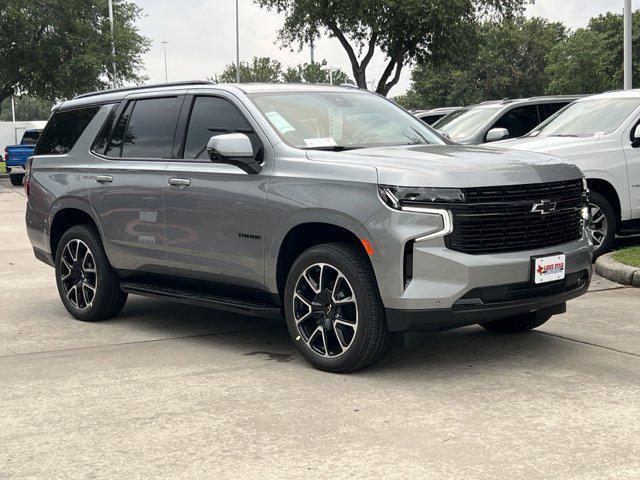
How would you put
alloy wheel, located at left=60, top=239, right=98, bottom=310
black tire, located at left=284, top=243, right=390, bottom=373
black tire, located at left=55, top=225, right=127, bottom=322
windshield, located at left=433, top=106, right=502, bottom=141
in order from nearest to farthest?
black tire, located at left=284, top=243, right=390, bottom=373 < black tire, located at left=55, top=225, right=127, bottom=322 < alloy wheel, located at left=60, top=239, right=98, bottom=310 < windshield, located at left=433, top=106, right=502, bottom=141

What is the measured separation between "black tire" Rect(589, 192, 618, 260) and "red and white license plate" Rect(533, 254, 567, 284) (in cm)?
449

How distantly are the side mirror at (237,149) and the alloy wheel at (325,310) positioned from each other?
0.87m

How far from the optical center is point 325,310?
5.54 metres

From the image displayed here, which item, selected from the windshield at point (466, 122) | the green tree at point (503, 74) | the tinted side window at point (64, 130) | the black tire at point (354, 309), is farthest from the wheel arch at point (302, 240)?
the green tree at point (503, 74)

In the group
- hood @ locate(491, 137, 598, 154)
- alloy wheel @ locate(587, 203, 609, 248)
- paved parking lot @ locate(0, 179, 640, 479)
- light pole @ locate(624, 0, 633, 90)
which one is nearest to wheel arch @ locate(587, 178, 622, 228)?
alloy wheel @ locate(587, 203, 609, 248)

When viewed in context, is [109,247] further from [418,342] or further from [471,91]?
[471,91]

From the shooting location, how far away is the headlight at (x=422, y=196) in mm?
5102

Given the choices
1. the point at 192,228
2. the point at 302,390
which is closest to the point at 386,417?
the point at 302,390

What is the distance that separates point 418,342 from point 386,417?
0.84 m

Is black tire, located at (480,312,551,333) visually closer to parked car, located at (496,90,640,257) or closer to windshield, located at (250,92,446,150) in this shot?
windshield, located at (250,92,446,150)

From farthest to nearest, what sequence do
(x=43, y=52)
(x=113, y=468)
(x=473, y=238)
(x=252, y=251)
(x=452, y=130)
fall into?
(x=43, y=52), (x=452, y=130), (x=252, y=251), (x=473, y=238), (x=113, y=468)

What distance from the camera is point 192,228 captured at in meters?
6.38

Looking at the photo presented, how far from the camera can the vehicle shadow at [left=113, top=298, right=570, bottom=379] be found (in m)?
5.70

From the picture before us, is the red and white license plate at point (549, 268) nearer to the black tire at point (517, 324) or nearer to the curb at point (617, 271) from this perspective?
the black tire at point (517, 324)
